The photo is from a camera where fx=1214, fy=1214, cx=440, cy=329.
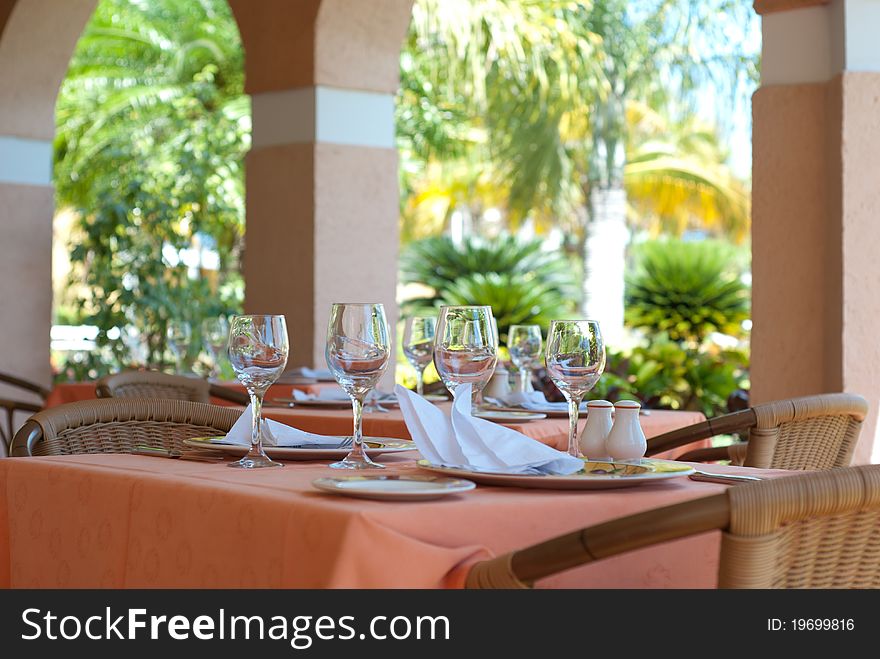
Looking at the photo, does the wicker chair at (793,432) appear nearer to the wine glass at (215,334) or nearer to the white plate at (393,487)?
the white plate at (393,487)

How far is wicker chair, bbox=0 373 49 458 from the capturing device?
12.9 feet

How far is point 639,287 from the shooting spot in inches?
368

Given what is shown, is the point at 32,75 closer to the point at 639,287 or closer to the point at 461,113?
the point at 639,287

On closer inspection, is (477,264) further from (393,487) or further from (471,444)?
(393,487)

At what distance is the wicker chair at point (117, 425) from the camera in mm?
2244

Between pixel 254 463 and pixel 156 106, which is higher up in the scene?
pixel 156 106

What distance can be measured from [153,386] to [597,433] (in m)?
2.11

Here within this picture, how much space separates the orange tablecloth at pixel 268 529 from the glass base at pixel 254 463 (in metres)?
0.04

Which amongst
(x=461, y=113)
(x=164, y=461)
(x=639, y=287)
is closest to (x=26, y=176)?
(x=639, y=287)

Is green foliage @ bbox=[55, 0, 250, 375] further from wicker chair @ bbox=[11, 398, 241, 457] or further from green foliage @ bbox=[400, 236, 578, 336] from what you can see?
wicker chair @ bbox=[11, 398, 241, 457]

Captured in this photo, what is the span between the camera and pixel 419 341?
8.87 feet

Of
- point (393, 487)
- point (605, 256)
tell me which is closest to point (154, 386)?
point (393, 487)

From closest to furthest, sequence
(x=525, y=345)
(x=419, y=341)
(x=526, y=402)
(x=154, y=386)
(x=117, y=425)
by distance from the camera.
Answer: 1. (x=117, y=425)
2. (x=419, y=341)
3. (x=526, y=402)
4. (x=525, y=345)
5. (x=154, y=386)

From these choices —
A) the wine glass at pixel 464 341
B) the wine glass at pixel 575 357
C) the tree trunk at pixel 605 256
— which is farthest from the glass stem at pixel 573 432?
the tree trunk at pixel 605 256
